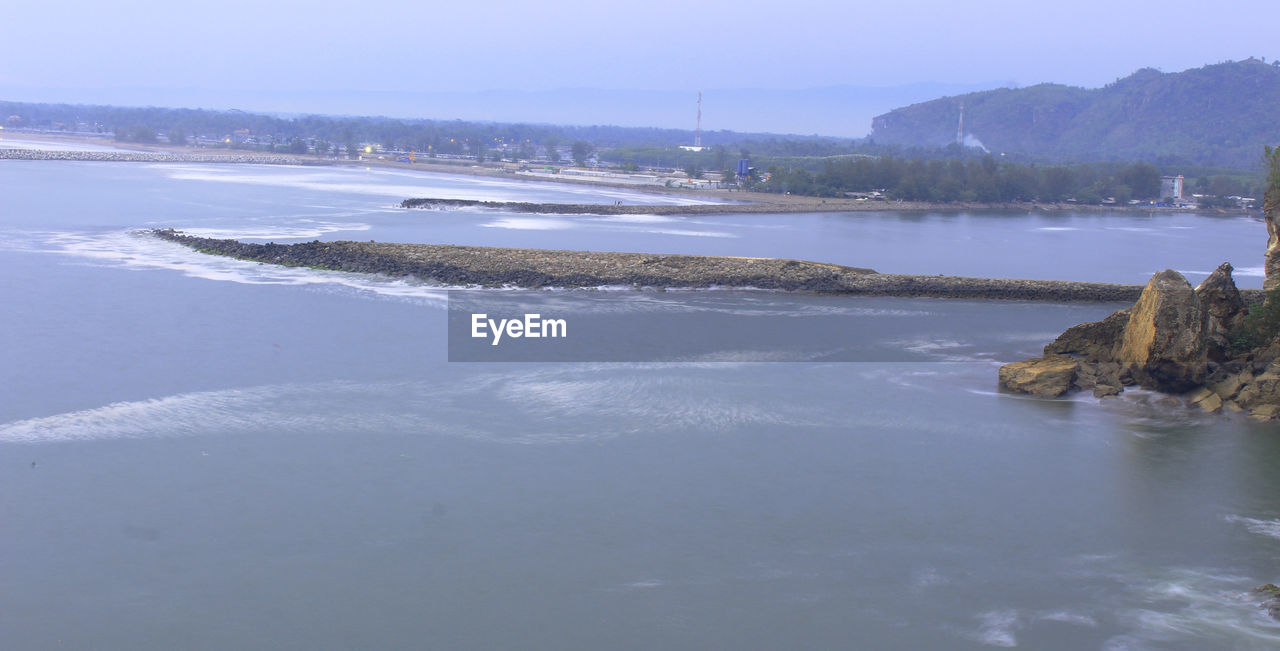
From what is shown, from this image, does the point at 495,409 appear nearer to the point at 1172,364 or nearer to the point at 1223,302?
the point at 1172,364

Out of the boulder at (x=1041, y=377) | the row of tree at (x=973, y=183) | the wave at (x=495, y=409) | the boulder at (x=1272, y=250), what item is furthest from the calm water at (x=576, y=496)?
the row of tree at (x=973, y=183)

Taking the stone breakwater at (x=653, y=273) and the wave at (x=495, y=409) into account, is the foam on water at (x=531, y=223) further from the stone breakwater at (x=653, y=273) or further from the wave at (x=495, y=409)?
the wave at (x=495, y=409)

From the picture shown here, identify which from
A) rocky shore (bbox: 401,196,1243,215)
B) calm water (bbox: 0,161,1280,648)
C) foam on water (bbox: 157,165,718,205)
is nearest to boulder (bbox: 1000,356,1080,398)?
calm water (bbox: 0,161,1280,648)

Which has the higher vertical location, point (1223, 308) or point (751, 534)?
point (1223, 308)

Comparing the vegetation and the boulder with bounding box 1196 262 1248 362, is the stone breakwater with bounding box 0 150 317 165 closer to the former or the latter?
the boulder with bounding box 1196 262 1248 362

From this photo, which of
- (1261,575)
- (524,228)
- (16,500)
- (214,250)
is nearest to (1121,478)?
(1261,575)

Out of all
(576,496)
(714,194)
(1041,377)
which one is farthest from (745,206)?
(576,496)

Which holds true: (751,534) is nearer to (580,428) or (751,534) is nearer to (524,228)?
(580,428)
